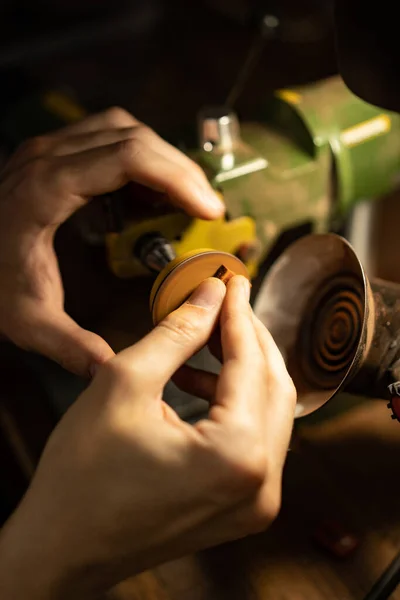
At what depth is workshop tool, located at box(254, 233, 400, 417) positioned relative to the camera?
1.94 feet

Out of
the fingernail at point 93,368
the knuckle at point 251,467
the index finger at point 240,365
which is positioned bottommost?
the fingernail at point 93,368

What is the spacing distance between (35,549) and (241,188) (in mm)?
477

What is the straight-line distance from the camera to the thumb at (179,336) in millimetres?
481

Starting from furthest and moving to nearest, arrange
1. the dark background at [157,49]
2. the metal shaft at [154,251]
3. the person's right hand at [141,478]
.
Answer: the dark background at [157,49], the metal shaft at [154,251], the person's right hand at [141,478]

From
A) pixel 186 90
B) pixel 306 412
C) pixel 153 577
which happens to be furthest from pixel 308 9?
pixel 153 577

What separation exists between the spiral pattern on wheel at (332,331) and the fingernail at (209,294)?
0.49 ft

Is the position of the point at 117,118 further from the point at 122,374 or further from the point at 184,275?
the point at 122,374

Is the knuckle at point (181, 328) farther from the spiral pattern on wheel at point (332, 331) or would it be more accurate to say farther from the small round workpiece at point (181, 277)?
the spiral pattern on wheel at point (332, 331)

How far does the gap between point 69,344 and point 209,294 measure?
17cm

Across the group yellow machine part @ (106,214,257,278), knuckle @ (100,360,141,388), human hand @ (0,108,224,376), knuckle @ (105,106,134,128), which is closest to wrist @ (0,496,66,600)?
knuckle @ (100,360,141,388)

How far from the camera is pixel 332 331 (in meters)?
0.66

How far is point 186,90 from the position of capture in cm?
135

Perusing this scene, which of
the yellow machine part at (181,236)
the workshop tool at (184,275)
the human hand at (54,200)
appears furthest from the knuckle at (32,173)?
the workshop tool at (184,275)

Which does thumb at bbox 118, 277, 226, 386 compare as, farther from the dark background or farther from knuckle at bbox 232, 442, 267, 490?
the dark background
